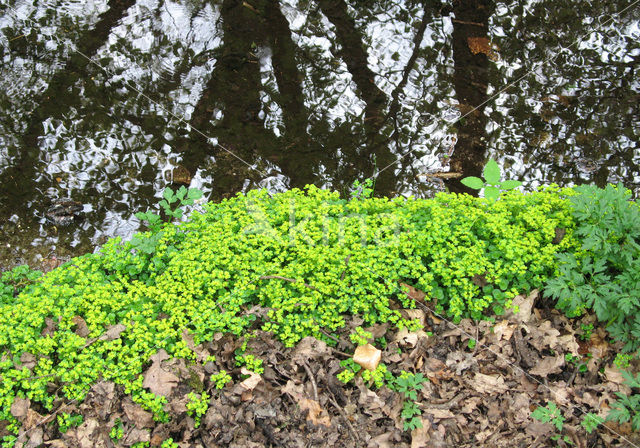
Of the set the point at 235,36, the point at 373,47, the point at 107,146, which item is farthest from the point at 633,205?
the point at 107,146

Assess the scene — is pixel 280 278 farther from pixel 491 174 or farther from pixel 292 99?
pixel 292 99

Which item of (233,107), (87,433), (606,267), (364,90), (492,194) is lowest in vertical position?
(87,433)

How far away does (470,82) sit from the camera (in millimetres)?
5449

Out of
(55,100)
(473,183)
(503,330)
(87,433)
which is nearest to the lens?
(87,433)

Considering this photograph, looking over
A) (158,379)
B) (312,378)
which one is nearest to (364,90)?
(312,378)

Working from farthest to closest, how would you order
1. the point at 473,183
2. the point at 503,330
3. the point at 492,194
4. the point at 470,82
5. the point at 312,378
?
1. the point at 470,82
2. the point at 473,183
3. the point at 492,194
4. the point at 503,330
5. the point at 312,378

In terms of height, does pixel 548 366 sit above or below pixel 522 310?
below

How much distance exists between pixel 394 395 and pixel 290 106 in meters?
3.22

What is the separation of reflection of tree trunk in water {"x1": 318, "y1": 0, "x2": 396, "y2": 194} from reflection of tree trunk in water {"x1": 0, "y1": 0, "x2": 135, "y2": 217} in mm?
2371

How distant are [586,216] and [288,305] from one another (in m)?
2.19

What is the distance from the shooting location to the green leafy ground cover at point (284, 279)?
10.9ft

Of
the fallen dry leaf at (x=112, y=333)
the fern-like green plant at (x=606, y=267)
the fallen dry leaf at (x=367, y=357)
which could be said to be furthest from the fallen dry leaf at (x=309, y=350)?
the fern-like green plant at (x=606, y=267)

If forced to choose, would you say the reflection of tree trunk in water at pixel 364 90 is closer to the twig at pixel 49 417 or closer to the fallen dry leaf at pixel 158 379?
the fallen dry leaf at pixel 158 379

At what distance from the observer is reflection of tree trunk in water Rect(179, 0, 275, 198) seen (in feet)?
16.7
